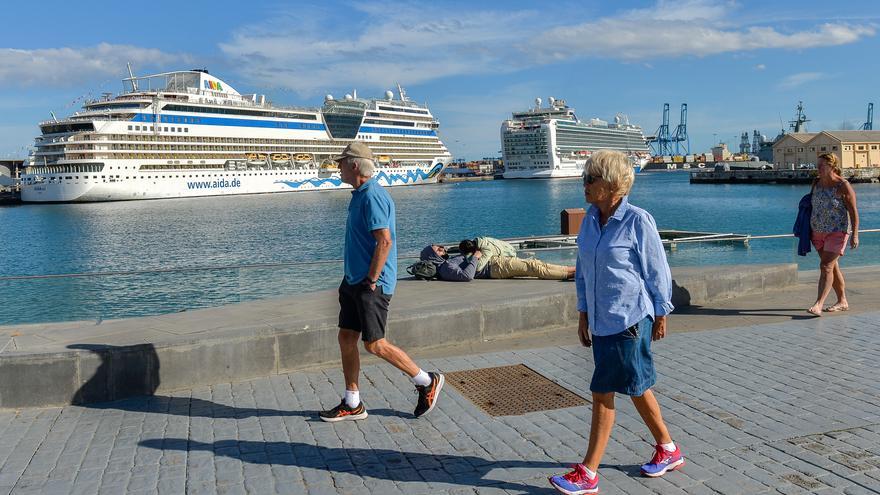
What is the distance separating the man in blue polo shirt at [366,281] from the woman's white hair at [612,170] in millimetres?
1331

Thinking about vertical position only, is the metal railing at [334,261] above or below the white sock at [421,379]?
above

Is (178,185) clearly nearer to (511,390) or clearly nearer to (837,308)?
(837,308)

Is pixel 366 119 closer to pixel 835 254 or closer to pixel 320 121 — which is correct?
pixel 320 121

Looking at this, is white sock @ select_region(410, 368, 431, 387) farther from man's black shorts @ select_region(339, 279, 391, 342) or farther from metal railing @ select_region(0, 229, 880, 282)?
metal railing @ select_region(0, 229, 880, 282)

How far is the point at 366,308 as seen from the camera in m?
4.48

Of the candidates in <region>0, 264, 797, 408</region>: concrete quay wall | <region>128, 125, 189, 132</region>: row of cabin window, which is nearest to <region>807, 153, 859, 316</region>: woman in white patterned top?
<region>0, 264, 797, 408</region>: concrete quay wall

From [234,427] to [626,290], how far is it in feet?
8.16

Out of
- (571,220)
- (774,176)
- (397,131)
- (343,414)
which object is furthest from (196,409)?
(397,131)

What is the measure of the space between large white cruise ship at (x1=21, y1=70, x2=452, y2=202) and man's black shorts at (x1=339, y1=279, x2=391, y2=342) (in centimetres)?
7783

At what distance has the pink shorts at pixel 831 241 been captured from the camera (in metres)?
7.04

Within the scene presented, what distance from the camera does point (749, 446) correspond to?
4023mm

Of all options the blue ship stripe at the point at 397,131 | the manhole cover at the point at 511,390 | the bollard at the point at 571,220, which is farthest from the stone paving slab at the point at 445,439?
the blue ship stripe at the point at 397,131

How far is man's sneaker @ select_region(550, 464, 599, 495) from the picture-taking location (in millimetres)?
3477

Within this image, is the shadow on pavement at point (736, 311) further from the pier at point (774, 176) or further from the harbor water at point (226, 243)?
the pier at point (774, 176)
